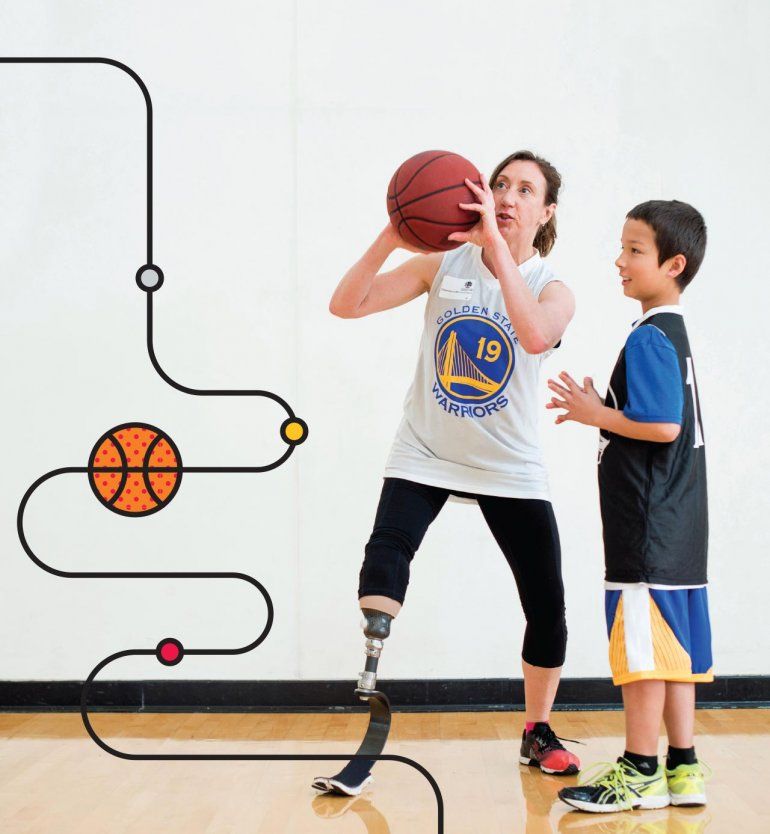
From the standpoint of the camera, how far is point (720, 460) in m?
3.37

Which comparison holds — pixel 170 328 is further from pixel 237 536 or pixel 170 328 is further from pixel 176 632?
pixel 176 632

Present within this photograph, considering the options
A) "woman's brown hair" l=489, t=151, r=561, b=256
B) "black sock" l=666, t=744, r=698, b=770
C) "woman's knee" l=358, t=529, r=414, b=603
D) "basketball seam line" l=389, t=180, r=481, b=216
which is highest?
"woman's brown hair" l=489, t=151, r=561, b=256

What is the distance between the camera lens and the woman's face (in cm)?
240

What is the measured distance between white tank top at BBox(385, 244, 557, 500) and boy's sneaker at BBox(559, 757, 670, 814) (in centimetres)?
64

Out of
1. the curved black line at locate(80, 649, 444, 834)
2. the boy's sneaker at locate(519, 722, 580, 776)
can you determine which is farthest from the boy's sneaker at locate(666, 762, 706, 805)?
the curved black line at locate(80, 649, 444, 834)

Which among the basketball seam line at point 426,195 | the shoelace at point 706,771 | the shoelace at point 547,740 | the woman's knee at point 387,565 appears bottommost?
the shoelace at point 706,771

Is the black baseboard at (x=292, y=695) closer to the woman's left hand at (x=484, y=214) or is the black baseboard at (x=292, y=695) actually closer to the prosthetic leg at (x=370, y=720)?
the prosthetic leg at (x=370, y=720)

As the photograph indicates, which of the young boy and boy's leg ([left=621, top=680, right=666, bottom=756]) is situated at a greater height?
the young boy

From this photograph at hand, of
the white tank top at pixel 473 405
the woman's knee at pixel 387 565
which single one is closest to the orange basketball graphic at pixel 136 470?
the woman's knee at pixel 387 565

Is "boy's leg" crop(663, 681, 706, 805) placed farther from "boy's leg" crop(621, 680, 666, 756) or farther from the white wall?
the white wall

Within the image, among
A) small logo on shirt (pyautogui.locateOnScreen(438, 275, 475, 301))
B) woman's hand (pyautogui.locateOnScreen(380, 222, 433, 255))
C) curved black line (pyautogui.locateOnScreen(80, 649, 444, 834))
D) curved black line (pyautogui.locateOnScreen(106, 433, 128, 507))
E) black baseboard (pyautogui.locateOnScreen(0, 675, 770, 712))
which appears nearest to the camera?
curved black line (pyautogui.locateOnScreen(80, 649, 444, 834))

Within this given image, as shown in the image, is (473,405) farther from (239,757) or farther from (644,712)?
(239,757)

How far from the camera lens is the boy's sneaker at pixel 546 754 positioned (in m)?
2.46

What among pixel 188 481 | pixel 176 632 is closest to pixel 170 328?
pixel 188 481
